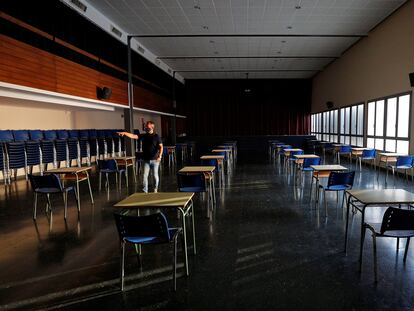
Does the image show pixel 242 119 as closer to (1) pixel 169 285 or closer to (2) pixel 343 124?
(2) pixel 343 124

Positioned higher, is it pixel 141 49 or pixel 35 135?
pixel 141 49

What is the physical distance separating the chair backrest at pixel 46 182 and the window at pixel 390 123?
9.16 meters

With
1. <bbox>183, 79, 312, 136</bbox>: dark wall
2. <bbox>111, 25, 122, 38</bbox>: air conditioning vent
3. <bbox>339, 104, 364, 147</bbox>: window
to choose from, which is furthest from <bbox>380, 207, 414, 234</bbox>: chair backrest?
<bbox>183, 79, 312, 136</bbox>: dark wall

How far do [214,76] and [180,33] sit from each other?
10096mm

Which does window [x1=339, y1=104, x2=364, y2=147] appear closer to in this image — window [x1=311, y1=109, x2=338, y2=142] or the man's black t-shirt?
window [x1=311, y1=109, x2=338, y2=142]

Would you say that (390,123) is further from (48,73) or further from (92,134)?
(92,134)

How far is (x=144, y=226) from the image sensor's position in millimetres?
2664

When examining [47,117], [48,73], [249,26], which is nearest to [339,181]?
[48,73]

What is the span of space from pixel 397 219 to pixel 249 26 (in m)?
9.21

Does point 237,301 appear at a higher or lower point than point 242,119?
lower

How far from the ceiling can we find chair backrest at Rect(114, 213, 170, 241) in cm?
747

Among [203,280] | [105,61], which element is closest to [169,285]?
[203,280]

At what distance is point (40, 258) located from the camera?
3494 mm

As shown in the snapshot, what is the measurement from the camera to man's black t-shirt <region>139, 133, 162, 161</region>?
632 centimetres
